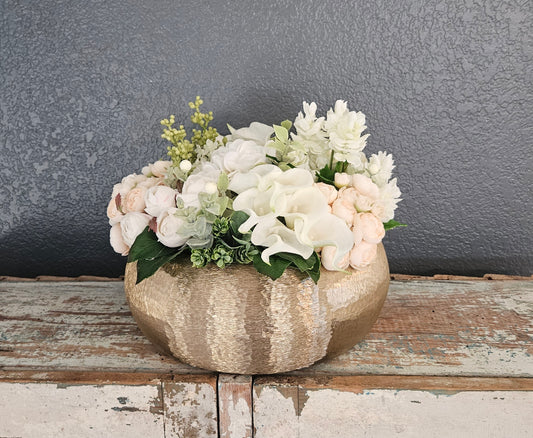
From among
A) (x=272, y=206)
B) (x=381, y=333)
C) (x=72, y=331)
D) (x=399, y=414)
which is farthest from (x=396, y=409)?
(x=72, y=331)

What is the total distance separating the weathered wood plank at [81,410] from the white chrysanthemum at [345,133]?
477mm

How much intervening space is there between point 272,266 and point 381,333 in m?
0.35

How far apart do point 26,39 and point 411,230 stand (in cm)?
105

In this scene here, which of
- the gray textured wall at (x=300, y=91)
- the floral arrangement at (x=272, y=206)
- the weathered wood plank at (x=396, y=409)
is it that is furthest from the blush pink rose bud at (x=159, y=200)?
the gray textured wall at (x=300, y=91)

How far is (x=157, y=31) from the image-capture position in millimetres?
1125

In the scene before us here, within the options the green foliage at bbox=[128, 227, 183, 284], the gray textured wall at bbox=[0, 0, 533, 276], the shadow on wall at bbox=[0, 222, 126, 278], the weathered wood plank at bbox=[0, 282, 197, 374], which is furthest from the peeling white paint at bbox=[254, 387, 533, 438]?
the shadow on wall at bbox=[0, 222, 126, 278]

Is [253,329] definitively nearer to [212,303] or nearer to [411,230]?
[212,303]

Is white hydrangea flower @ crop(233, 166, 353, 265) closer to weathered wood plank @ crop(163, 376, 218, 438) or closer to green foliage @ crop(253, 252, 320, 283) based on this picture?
green foliage @ crop(253, 252, 320, 283)

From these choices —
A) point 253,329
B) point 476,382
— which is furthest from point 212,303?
point 476,382

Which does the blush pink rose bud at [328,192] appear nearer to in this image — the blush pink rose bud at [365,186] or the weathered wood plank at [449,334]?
the blush pink rose bud at [365,186]

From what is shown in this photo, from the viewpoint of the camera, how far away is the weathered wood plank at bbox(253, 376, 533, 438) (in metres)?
0.77

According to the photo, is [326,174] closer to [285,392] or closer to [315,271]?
[315,271]

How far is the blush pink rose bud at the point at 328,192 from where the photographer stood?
728 millimetres

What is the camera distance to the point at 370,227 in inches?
28.7
